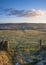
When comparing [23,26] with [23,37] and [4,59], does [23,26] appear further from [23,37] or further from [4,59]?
[4,59]

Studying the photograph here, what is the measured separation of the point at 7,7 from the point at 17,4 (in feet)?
0.47

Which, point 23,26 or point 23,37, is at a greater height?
point 23,26

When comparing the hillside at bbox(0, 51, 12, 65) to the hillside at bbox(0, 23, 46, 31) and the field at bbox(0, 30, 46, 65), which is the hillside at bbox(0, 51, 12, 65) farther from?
the hillside at bbox(0, 23, 46, 31)

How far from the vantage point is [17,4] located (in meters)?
1.81

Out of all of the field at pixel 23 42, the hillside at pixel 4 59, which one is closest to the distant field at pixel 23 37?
the field at pixel 23 42

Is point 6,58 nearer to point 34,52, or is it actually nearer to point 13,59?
point 13,59

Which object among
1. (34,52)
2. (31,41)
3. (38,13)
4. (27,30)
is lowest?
(34,52)

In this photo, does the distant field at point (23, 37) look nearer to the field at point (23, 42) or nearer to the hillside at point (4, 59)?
the field at point (23, 42)

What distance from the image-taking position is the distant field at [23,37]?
5.83 feet

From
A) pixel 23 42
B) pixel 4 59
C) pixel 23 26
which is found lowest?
pixel 4 59

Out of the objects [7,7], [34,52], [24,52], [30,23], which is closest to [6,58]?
[24,52]

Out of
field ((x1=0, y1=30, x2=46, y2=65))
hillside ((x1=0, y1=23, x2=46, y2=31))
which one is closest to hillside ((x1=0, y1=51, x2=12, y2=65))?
field ((x1=0, y1=30, x2=46, y2=65))

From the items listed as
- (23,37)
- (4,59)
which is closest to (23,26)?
(23,37)

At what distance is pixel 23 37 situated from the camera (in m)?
1.80
